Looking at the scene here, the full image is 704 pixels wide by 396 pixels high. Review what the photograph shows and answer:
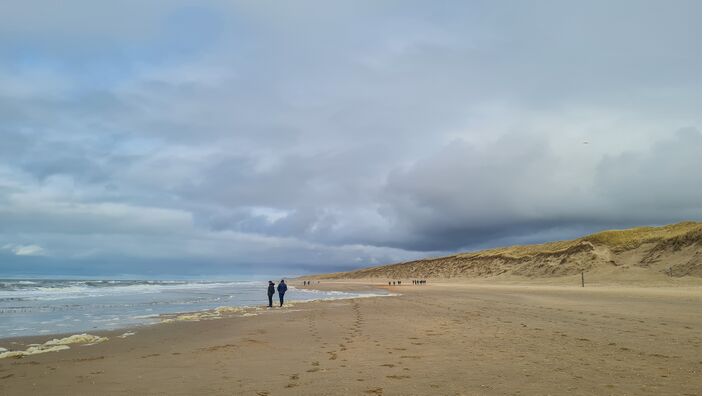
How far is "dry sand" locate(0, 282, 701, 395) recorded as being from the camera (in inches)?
327

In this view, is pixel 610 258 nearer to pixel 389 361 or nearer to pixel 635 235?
pixel 635 235

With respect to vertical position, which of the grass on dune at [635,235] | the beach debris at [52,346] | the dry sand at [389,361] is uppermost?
the grass on dune at [635,235]

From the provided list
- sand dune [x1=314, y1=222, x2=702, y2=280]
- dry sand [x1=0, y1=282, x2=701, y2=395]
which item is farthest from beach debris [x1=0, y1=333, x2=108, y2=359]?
sand dune [x1=314, y1=222, x2=702, y2=280]

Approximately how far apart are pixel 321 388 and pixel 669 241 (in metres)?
62.9

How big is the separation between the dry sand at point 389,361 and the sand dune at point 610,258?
1667 inches

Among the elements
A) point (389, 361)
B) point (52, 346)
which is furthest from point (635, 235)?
point (52, 346)

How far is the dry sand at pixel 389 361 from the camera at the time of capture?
27.2ft

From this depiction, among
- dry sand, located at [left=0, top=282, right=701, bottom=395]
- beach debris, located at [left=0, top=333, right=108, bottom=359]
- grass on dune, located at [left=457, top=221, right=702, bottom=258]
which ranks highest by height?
grass on dune, located at [left=457, top=221, right=702, bottom=258]

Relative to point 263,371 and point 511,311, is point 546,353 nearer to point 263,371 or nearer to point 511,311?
point 263,371

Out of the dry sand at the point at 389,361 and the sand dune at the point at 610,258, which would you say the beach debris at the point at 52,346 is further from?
the sand dune at the point at 610,258

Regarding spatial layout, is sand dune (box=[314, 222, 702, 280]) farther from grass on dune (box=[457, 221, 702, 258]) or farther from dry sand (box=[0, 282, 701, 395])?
dry sand (box=[0, 282, 701, 395])

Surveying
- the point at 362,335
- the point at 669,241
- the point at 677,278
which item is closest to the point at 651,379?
the point at 362,335

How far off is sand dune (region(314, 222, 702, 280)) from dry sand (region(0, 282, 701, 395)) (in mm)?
42346

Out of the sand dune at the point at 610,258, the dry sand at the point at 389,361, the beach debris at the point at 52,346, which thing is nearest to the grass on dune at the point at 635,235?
the sand dune at the point at 610,258
